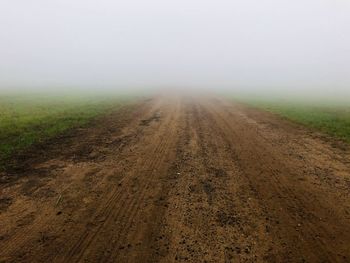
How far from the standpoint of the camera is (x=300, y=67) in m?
127

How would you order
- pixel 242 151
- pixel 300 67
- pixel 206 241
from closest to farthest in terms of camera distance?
pixel 206 241 < pixel 242 151 < pixel 300 67

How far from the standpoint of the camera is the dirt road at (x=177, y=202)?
4387mm

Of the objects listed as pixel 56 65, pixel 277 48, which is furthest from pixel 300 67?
pixel 56 65

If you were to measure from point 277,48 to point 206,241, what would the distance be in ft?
662

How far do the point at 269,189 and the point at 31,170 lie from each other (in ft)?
22.7

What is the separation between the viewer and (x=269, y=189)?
6703 mm

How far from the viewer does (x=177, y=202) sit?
19.7 feet

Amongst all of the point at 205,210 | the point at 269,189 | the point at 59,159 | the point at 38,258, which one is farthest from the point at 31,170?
the point at 269,189

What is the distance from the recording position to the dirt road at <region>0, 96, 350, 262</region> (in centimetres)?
439

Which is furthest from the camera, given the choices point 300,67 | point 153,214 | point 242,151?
point 300,67

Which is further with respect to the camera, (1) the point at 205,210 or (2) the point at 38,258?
(1) the point at 205,210

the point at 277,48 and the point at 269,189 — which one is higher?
the point at 277,48

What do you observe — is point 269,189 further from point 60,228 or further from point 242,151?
point 60,228

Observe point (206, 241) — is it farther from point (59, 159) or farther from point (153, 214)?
point (59, 159)
